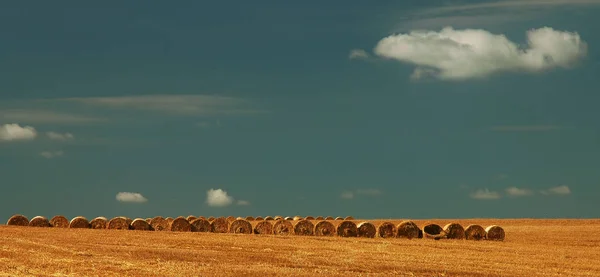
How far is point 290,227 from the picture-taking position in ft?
153

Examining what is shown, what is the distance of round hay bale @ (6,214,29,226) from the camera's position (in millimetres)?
48875

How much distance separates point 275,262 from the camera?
28047 mm

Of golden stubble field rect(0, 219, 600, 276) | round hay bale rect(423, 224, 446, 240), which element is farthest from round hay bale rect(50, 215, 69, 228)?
round hay bale rect(423, 224, 446, 240)

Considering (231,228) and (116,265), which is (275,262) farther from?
(231,228)

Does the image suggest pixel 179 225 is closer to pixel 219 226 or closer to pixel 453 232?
pixel 219 226

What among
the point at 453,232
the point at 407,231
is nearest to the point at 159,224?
the point at 407,231

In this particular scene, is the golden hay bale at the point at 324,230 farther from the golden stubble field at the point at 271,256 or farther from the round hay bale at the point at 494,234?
the round hay bale at the point at 494,234

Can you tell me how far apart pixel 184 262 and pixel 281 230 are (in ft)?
67.8

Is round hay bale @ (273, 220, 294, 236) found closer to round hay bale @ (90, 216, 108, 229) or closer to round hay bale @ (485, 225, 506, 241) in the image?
round hay bale @ (90, 216, 108, 229)

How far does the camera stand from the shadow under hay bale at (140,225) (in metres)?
47.9

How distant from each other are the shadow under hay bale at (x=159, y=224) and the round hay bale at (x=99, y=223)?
2.95 metres

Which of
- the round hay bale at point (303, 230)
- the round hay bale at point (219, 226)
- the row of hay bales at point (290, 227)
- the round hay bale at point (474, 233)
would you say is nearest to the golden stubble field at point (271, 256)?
the round hay bale at point (474, 233)

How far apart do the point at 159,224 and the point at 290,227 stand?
875 centimetres

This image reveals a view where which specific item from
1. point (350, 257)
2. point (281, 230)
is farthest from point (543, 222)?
point (350, 257)
